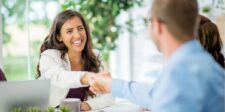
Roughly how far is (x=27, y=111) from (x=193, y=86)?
3.27 ft

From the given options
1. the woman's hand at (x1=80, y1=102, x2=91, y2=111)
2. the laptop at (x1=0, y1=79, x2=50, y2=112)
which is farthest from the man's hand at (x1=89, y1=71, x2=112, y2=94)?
the woman's hand at (x1=80, y1=102, x2=91, y2=111)

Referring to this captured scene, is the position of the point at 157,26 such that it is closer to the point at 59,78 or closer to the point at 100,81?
the point at 100,81

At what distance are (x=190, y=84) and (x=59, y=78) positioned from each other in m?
1.58

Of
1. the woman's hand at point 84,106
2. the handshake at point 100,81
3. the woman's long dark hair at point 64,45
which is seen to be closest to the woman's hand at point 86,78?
the handshake at point 100,81

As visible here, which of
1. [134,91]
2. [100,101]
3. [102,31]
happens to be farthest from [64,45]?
[102,31]

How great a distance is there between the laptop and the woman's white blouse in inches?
13.7

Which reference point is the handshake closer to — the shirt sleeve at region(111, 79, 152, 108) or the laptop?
the shirt sleeve at region(111, 79, 152, 108)

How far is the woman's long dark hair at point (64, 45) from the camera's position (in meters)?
3.07

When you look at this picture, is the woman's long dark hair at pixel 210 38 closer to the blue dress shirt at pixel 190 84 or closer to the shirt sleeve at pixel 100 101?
the shirt sleeve at pixel 100 101

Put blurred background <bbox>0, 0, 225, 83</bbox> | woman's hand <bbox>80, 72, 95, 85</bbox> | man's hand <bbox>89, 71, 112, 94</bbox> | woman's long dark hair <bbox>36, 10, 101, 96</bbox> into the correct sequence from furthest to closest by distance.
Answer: blurred background <bbox>0, 0, 225, 83</bbox> → woman's long dark hair <bbox>36, 10, 101, 96</bbox> → woman's hand <bbox>80, 72, 95, 85</bbox> → man's hand <bbox>89, 71, 112, 94</bbox>

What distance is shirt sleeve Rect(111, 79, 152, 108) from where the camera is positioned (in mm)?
1769

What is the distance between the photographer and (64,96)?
2902mm

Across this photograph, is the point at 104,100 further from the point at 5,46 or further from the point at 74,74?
the point at 5,46

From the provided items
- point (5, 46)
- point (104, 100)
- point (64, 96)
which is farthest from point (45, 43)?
point (5, 46)
